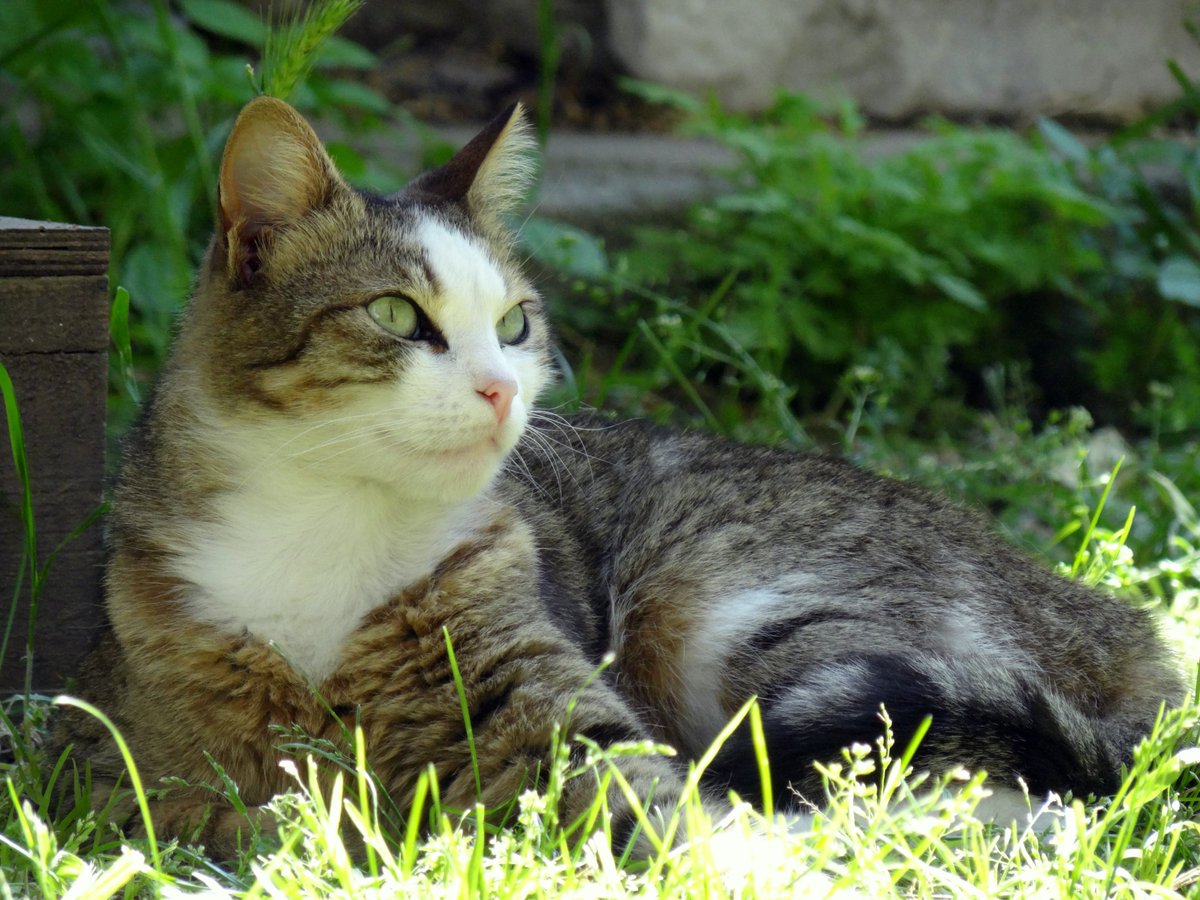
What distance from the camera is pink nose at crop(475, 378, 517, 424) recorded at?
7.27 ft

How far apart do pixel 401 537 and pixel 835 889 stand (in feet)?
3.44

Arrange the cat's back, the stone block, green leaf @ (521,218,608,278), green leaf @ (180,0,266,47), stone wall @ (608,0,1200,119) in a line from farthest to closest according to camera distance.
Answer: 1. stone wall @ (608,0,1200,119)
2. green leaf @ (180,0,266,47)
3. green leaf @ (521,218,608,278)
4. the stone block
5. the cat's back

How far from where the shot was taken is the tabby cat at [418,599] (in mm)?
2254

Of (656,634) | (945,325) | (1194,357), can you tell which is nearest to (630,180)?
(945,325)

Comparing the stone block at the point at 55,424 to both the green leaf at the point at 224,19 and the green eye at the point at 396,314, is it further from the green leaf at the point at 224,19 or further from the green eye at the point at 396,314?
the green leaf at the point at 224,19

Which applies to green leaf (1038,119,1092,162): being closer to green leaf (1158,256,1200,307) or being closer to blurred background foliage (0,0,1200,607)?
blurred background foliage (0,0,1200,607)

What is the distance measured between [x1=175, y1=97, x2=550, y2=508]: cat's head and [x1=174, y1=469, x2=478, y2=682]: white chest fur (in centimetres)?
9

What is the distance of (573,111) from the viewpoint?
6676mm

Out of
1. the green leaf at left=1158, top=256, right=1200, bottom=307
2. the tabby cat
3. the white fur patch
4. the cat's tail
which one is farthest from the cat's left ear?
the green leaf at left=1158, top=256, right=1200, bottom=307

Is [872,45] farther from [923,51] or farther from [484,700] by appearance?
[484,700]

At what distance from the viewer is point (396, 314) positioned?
233 cm

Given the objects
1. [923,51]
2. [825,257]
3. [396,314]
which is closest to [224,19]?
[825,257]

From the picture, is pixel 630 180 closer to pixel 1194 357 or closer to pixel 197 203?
pixel 197 203

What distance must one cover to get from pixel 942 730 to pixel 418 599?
3.11 feet
